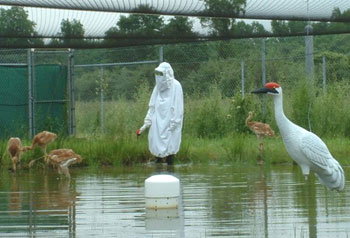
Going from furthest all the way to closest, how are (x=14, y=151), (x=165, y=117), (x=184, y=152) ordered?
(x=184, y=152), (x=165, y=117), (x=14, y=151)

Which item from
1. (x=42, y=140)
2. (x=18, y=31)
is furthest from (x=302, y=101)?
(x=18, y=31)

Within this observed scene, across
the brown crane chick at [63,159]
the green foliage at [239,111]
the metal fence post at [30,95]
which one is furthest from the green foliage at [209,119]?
the brown crane chick at [63,159]

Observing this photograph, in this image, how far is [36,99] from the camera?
75.5ft

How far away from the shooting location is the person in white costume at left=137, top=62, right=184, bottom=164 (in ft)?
59.8

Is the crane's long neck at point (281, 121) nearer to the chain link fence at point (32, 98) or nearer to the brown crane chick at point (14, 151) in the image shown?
the brown crane chick at point (14, 151)

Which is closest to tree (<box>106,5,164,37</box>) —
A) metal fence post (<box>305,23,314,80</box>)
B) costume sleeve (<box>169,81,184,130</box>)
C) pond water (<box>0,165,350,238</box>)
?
pond water (<box>0,165,350,238</box>)

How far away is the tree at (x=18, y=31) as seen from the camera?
1182 centimetres

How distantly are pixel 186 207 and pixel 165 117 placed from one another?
25.9 ft

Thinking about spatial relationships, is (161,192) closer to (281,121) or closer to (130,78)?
(281,121)

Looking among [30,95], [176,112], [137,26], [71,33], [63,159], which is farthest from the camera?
[30,95]

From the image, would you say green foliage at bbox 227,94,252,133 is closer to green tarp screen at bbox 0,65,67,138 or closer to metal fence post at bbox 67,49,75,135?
metal fence post at bbox 67,49,75,135

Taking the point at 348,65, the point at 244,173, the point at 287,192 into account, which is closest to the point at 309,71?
the point at 348,65

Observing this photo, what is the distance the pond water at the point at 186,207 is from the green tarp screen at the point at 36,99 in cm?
673

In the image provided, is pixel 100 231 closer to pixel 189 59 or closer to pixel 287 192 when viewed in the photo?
pixel 287 192
